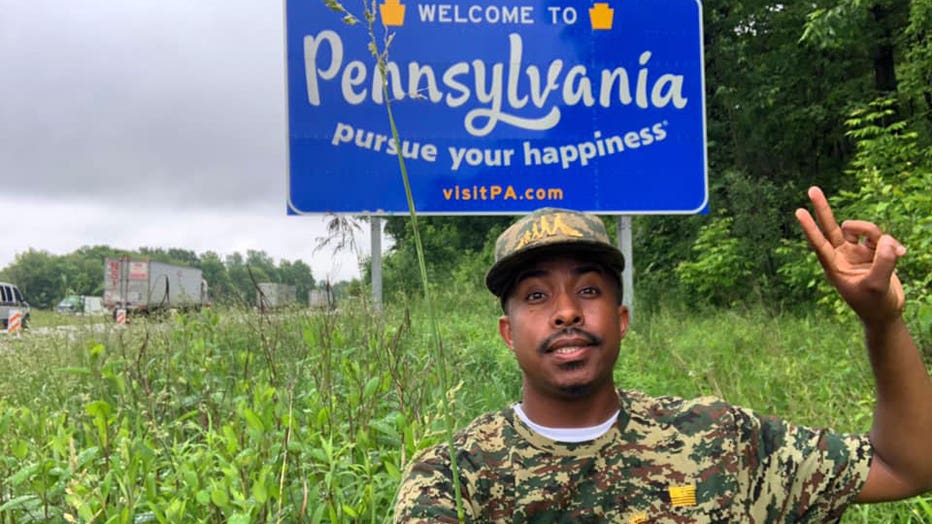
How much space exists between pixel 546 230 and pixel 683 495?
574 millimetres

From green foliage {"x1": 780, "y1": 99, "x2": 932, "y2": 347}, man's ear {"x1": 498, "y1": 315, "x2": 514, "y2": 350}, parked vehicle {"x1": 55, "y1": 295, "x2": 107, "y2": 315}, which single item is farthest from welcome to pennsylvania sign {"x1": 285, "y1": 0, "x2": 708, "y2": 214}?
man's ear {"x1": 498, "y1": 315, "x2": 514, "y2": 350}

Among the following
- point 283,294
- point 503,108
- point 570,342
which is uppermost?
point 503,108

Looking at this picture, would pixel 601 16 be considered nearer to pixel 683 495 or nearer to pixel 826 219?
pixel 826 219

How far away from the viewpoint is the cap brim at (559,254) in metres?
1.38

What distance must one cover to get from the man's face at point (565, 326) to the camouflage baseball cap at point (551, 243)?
2 centimetres

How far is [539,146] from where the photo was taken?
6055 millimetres

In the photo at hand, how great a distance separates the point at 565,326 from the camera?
1333 mm

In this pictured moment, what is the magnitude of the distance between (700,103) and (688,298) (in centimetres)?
439

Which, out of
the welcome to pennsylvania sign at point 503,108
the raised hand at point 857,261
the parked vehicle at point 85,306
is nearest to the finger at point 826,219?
the raised hand at point 857,261

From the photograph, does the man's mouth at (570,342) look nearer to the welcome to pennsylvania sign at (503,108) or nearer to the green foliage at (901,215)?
the green foliage at (901,215)

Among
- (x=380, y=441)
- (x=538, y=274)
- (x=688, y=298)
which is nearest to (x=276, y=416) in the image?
(x=380, y=441)

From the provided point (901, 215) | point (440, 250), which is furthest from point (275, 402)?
point (440, 250)

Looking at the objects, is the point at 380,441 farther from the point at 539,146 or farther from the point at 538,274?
the point at 539,146

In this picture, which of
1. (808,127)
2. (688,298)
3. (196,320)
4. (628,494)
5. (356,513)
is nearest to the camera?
(628,494)
